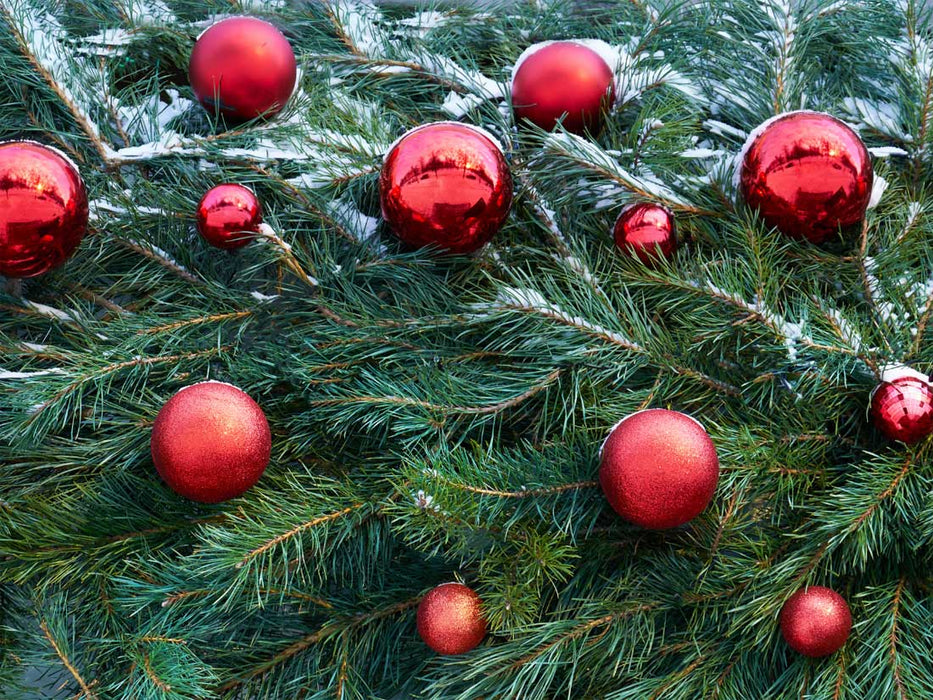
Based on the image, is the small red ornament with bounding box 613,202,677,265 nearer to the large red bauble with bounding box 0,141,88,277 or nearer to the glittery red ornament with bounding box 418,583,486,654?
the glittery red ornament with bounding box 418,583,486,654

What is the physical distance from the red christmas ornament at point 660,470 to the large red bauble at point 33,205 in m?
0.44

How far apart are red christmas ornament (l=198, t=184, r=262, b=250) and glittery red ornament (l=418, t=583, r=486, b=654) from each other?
0.31 meters

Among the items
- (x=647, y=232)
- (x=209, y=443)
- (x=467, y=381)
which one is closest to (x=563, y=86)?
(x=647, y=232)

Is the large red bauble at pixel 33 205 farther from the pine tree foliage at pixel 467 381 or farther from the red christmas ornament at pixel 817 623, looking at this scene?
the red christmas ornament at pixel 817 623

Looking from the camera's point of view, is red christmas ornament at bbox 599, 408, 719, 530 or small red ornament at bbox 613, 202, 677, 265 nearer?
red christmas ornament at bbox 599, 408, 719, 530

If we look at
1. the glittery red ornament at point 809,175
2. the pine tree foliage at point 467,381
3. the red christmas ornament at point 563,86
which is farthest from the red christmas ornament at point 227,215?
the glittery red ornament at point 809,175

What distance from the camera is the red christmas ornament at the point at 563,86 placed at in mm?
727

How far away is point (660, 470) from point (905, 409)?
172mm

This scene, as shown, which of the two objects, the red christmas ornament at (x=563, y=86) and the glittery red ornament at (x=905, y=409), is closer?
the glittery red ornament at (x=905, y=409)

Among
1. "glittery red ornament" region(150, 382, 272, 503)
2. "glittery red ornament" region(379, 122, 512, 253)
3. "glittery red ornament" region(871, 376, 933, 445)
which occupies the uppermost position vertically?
"glittery red ornament" region(379, 122, 512, 253)

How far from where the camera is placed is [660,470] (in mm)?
560

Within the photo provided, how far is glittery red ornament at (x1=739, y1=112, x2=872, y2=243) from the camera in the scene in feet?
2.16

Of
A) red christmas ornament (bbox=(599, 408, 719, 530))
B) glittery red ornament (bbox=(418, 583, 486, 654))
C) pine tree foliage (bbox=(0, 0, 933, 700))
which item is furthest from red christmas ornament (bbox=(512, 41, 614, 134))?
glittery red ornament (bbox=(418, 583, 486, 654))

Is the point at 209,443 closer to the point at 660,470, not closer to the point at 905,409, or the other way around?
the point at 660,470
